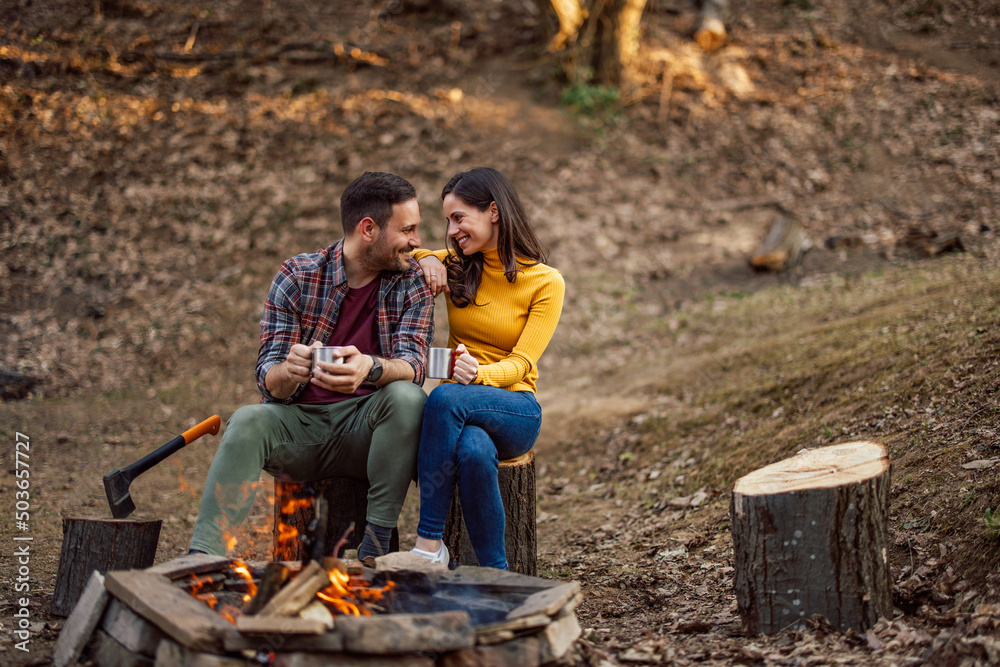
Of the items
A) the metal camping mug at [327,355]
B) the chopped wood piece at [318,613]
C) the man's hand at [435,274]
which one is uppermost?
the man's hand at [435,274]

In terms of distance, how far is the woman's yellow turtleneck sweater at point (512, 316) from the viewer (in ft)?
11.6

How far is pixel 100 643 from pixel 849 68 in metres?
13.4

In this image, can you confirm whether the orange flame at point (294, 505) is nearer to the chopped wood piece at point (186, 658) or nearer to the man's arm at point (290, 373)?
the man's arm at point (290, 373)

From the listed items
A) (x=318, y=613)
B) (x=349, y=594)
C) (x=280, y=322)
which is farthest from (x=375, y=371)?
(x=318, y=613)

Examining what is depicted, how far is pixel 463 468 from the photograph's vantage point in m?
3.11

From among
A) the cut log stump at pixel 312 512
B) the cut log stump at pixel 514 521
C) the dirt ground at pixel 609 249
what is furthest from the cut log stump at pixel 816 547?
the cut log stump at pixel 312 512

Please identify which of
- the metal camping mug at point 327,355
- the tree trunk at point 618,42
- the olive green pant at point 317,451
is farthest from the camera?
the tree trunk at point 618,42

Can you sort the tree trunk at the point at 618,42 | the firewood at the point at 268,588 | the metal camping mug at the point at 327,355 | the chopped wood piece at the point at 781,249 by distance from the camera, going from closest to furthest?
the firewood at the point at 268,588
the metal camping mug at the point at 327,355
the chopped wood piece at the point at 781,249
the tree trunk at the point at 618,42

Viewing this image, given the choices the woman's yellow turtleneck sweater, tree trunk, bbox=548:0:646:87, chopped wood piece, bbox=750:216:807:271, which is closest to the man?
the woman's yellow turtleneck sweater

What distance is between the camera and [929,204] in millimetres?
10008

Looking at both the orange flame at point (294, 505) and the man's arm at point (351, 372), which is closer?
the man's arm at point (351, 372)

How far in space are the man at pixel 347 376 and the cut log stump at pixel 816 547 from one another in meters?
1.46

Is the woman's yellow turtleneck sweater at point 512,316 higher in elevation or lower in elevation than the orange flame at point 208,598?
higher

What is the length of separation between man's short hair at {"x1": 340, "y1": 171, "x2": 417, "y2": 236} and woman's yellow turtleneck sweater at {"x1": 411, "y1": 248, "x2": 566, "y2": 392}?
53cm
